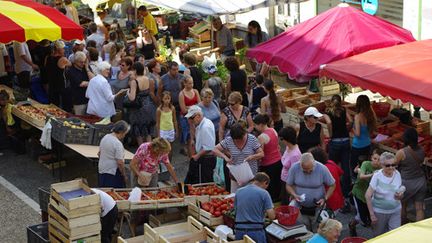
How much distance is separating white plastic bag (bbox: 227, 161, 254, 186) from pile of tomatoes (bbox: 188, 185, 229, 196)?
43 cm

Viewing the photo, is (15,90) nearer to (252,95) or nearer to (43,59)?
(43,59)

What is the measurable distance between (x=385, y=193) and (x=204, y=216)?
7.62 ft

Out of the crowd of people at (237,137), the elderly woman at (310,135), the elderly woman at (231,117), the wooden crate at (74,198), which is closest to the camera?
the wooden crate at (74,198)

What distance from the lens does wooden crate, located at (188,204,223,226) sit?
11367 millimetres

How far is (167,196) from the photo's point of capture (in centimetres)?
1204

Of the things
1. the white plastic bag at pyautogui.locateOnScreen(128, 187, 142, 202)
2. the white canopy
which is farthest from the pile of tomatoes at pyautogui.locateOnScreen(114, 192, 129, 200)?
the white canopy

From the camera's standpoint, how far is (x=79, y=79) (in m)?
15.4

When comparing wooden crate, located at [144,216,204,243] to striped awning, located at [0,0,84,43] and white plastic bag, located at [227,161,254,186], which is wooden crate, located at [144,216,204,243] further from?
striped awning, located at [0,0,84,43]

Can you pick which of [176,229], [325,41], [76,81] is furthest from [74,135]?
[325,41]

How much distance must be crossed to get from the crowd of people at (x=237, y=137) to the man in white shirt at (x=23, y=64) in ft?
0.06

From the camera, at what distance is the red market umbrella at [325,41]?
46.5ft

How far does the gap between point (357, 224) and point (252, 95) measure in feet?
12.1

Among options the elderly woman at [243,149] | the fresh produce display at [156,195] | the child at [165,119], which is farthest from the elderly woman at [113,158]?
the elderly woman at [243,149]

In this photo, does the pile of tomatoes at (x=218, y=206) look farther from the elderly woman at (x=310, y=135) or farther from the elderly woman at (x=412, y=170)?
the elderly woman at (x=412, y=170)
